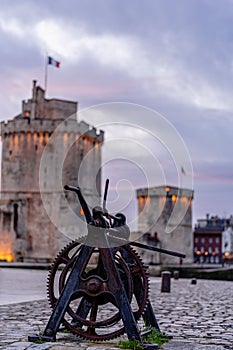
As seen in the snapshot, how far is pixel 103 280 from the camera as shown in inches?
252

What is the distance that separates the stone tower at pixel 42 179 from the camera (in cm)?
5738

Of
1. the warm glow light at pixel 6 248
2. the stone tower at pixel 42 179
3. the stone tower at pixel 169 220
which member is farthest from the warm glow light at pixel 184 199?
the warm glow light at pixel 6 248

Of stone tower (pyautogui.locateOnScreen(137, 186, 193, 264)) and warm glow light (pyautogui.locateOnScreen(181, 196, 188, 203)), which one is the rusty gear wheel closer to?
stone tower (pyautogui.locateOnScreen(137, 186, 193, 264))

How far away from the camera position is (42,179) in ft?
194

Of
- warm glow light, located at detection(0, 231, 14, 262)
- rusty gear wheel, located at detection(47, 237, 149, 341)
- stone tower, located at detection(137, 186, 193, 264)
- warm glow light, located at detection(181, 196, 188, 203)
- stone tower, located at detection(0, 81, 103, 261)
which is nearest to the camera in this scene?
rusty gear wheel, located at detection(47, 237, 149, 341)

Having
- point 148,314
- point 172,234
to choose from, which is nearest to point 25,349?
point 148,314

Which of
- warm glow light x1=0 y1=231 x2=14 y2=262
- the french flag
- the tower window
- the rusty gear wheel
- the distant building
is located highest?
Answer: the french flag

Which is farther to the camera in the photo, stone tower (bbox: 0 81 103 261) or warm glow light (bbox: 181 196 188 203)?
warm glow light (bbox: 181 196 188 203)

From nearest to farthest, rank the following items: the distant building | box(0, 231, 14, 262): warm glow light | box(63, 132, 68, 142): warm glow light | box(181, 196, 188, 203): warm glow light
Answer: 1. box(0, 231, 14, 262): warm glow light
2. box(63, 132, 68, 142): warm glow light
3. box(181, 196, 188, 203): warm glow light
4. the distant building

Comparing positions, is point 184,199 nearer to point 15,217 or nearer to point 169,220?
point 169,220

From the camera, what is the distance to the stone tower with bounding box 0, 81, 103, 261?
188ft

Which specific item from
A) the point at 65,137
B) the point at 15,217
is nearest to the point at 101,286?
the point at 15,217

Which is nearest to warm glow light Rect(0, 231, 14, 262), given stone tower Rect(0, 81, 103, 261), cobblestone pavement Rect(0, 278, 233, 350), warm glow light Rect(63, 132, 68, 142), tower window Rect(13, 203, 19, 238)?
stone tower Rect(0, 81, 103, 261)

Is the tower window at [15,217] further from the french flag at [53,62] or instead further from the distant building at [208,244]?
the distant building at [208,244]
